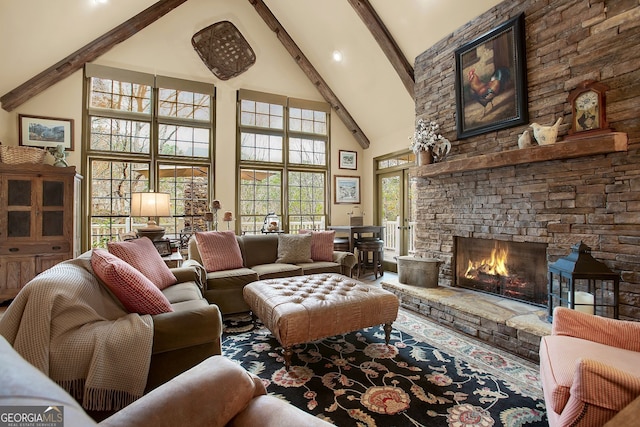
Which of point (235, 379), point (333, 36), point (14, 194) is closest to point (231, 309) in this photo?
point (235, 379)

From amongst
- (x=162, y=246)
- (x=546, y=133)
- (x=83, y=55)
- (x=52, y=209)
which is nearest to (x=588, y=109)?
(x=546, y=133)

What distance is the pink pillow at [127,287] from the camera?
1741 millimetres

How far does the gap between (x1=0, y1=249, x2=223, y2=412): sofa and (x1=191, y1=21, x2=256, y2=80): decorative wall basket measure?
458 centimetres

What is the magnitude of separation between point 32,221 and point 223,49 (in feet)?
12.6

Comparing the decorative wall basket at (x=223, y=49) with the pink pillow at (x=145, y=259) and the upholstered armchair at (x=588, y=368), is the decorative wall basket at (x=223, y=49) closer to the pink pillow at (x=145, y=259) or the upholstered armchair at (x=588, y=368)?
the pink pillow at (x=145, y=259)

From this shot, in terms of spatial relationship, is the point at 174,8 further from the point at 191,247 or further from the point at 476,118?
the point at 476,118

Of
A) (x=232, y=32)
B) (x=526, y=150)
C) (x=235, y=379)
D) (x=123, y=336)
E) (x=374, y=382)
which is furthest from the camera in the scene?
(x=232, y=32)

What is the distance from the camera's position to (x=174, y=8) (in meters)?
4.96

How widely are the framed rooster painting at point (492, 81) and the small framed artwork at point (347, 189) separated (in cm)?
311

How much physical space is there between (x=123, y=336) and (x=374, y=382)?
1.52m

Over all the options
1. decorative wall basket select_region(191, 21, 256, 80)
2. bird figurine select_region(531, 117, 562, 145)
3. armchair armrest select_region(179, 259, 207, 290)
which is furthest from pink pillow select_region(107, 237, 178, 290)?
decorative wall basket select_region(191, 21, 256, 80)

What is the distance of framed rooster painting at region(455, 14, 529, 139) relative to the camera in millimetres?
2975

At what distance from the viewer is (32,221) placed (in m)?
3.81

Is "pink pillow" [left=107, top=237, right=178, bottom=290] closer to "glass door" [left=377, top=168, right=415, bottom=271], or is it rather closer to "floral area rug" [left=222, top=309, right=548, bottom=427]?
"floral area rug" [left=222, top=309, right=548, bottom=427]
